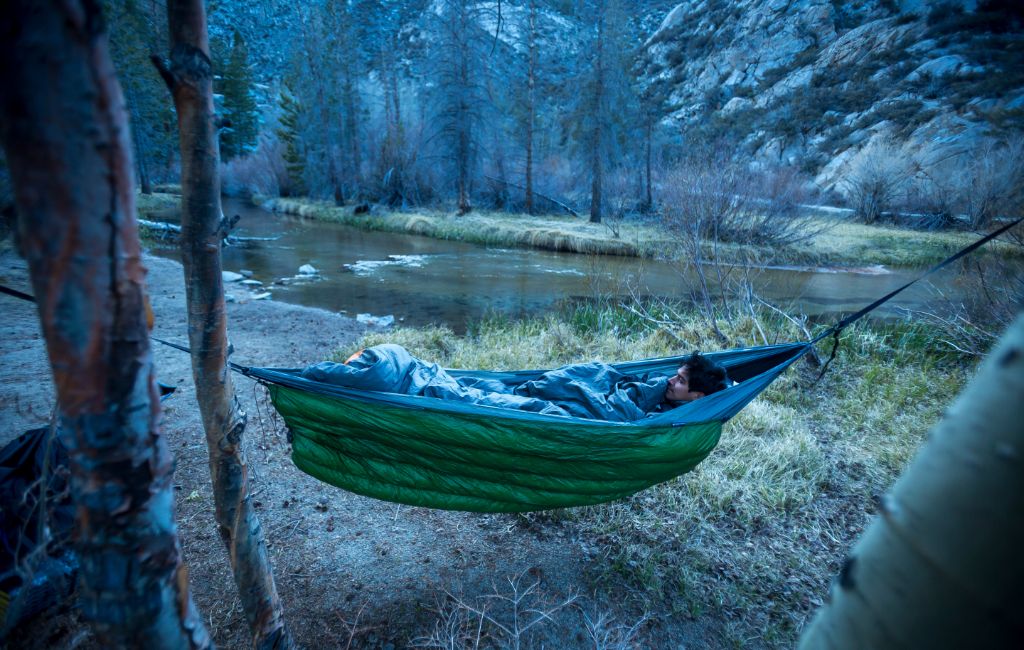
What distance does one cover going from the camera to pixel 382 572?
1728 millimetres

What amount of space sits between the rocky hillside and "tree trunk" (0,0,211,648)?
13238 mm

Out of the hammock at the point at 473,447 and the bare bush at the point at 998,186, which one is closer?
the hammock at the point at 473,447

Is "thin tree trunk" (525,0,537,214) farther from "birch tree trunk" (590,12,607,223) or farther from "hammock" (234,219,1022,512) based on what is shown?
"hammock" (234,219,1022,512)

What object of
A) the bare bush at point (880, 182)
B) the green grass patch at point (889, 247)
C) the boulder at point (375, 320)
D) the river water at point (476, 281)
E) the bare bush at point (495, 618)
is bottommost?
the bare bush at point (495, 618)

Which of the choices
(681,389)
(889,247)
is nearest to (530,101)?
(889,247)

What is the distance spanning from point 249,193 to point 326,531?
23748 mm

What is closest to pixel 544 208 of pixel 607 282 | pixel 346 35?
pixel 607 282

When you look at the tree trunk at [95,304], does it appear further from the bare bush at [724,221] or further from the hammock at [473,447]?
the bare bush at [724,221]

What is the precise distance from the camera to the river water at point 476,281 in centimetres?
623

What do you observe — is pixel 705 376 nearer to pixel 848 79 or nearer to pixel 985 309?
pixel 985 309

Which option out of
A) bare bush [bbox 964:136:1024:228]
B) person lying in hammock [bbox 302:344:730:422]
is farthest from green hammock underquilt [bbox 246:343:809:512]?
bare bush [bbox 964:136:1024:228]

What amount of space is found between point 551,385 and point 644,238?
9.02m

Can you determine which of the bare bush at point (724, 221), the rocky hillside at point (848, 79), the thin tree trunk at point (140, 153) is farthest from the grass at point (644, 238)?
the thin tree trunk at point (140, 153)

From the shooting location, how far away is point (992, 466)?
0.28m
